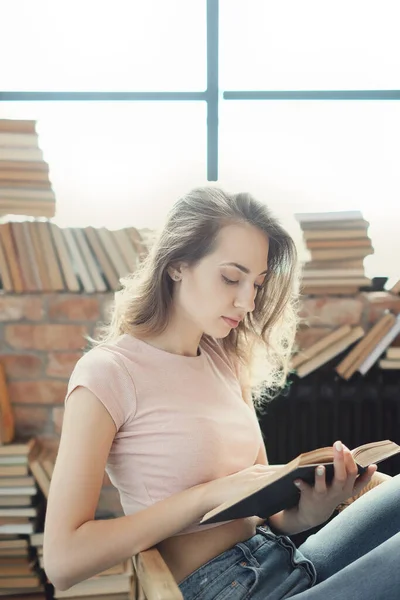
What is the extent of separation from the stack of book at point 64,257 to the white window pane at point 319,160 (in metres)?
0.48

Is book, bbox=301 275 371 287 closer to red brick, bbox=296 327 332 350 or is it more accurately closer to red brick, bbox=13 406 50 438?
red brick, bbox=296 327 332 350

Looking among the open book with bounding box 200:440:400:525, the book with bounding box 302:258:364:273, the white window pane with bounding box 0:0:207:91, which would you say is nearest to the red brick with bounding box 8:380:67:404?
the book with bounding box 302:258:364:273

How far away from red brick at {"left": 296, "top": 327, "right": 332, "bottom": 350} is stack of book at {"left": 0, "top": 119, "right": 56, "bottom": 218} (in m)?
0.89

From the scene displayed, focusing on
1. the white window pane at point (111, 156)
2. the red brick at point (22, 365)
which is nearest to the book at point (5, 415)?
the red brick at point (22, 365)

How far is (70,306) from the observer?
Result: 2166mm

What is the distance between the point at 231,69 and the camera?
234 cm

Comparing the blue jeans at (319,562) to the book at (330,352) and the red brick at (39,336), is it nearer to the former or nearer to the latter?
the book at (330,352)

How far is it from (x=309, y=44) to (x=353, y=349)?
1.05 m

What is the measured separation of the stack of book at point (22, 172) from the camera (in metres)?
2.13

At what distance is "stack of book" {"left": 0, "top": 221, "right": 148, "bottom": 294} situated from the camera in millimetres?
2143

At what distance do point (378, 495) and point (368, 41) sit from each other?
5.39 ft

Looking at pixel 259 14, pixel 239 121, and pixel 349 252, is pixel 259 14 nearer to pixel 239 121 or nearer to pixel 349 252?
pixel 239 121

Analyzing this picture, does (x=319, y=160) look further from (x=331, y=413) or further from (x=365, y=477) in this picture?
(x=365, y=477)

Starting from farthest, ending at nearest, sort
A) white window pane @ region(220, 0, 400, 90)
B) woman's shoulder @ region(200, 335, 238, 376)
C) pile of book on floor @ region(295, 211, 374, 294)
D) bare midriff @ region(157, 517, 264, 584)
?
white window pane @ region(220, 0, 400, 90) < pile of book on floor @ region(295, 211, 374, 294) < woman's shoulder @ region(200, 335, 238, 376) < bare midriff @ region(157, 517, 264, 584)
